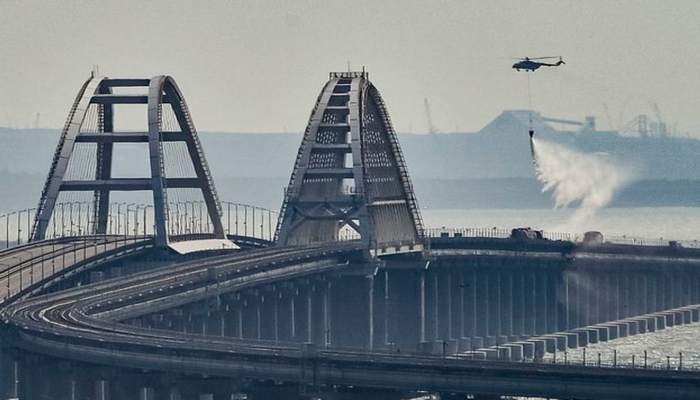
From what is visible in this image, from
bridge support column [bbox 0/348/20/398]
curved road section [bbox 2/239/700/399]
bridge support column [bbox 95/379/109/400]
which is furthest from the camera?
bridge support column [bbox 0/348/20/398]

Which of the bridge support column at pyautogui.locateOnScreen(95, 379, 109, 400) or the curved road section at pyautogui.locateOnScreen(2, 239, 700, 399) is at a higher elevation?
the curved road section at pyautogui.locateOnScreen(2, 239, 700, 399)

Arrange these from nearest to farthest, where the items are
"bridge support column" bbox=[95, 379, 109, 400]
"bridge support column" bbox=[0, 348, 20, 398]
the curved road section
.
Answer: the curved road section < "bridge support column" bbox=[95, 379, 109, 400] < "bridge support column" bbox=[0, 348, 20, 398]

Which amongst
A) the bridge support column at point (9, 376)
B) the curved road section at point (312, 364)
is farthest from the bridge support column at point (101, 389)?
the bridge support column at point (9, 376)

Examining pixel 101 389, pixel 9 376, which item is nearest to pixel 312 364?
pixel 101 389

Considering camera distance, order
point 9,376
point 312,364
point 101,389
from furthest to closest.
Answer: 1. point 9,376
2. point 101,389
3. point 312,364

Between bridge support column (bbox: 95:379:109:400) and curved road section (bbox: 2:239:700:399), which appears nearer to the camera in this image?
curved road section (bbox: 2:239:700:399)

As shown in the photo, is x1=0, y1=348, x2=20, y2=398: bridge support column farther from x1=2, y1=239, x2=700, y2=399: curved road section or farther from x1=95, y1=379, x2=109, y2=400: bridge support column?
x1=95, y1=379, x2=109, y2=400: bridge support column

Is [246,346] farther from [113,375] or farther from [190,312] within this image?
[190,312]

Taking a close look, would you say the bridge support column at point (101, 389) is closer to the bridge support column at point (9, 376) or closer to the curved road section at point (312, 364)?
the curved road section at point (312, 364)

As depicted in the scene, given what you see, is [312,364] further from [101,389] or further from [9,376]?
[9,376]

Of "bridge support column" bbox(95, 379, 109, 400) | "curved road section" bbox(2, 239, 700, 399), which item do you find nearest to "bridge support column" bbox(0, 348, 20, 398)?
"curved road section" bbox(2, 239, 700, 399)

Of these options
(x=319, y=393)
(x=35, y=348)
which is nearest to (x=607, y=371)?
(x=319, y=393)
